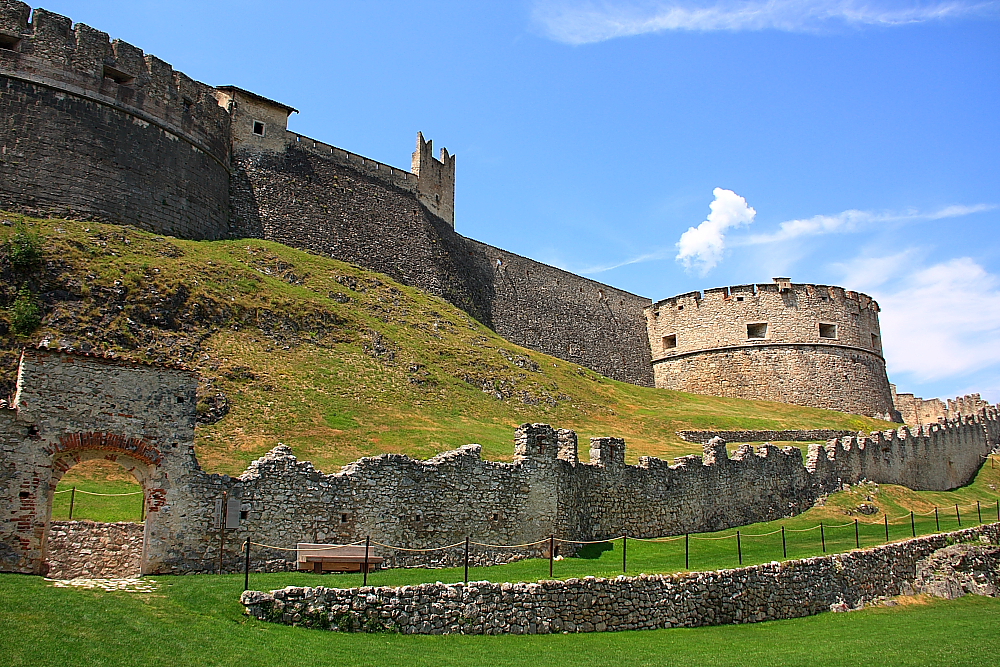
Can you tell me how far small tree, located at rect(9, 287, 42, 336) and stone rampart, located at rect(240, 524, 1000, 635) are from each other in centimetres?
1755

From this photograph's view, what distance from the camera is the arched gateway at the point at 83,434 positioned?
1447 cm

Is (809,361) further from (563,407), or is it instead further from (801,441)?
(563,407)

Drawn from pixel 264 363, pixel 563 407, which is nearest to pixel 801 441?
pixel 563 407

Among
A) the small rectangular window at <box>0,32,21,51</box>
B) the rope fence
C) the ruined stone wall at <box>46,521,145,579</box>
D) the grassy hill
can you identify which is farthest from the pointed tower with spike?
the ruined stone wall at <box>46,521,145,579</box>

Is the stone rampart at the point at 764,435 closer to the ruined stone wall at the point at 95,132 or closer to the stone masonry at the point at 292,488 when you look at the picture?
the stone masonry at the point at 292,488

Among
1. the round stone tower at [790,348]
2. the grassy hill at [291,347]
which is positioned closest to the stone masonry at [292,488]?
the grassy hill at [291,347]

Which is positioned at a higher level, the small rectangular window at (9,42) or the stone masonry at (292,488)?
the small rectangular window at (9,42)

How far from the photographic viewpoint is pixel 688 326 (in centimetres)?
6412

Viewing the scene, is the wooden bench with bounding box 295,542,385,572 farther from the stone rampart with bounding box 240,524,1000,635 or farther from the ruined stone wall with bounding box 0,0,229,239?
the ruined stone wall with bounding box 0,0,229,239

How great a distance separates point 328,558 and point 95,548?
204 inches

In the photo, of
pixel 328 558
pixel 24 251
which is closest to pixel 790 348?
pixel 24 251

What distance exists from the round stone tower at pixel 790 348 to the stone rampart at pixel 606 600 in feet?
129

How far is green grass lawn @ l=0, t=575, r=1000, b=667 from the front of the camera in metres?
10.5

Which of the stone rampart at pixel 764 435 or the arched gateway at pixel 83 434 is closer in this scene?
the arched gateway at pixel 83 434
